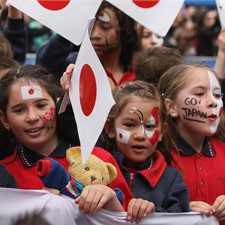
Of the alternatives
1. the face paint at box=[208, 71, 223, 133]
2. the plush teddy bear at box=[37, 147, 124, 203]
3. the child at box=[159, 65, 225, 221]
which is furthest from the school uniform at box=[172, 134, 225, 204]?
the plush teddy bear at box=[37, 147, 124, 203]

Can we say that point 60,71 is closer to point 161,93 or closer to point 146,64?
point 146,64

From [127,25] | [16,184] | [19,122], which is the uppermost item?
[127,25]

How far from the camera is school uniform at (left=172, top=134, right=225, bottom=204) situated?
3.32 m

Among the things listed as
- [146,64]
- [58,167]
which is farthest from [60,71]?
[58,167]

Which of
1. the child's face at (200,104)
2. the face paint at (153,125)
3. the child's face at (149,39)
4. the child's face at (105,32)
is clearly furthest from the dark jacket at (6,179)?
the child's face at (149,39)

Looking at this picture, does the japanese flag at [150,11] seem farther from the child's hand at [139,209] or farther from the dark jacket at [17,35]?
the dark jacket at [17,35]

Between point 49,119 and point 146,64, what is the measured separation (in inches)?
36.6

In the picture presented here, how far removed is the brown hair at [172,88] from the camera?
3.46 metres

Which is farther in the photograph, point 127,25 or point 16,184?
point 127,25

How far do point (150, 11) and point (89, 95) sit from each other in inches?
17.5

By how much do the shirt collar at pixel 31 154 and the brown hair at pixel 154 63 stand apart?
0.80m

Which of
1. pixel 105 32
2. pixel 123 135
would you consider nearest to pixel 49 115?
pixel 123 135

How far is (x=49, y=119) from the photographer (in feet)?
10.7

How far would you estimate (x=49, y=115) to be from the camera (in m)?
3.25
